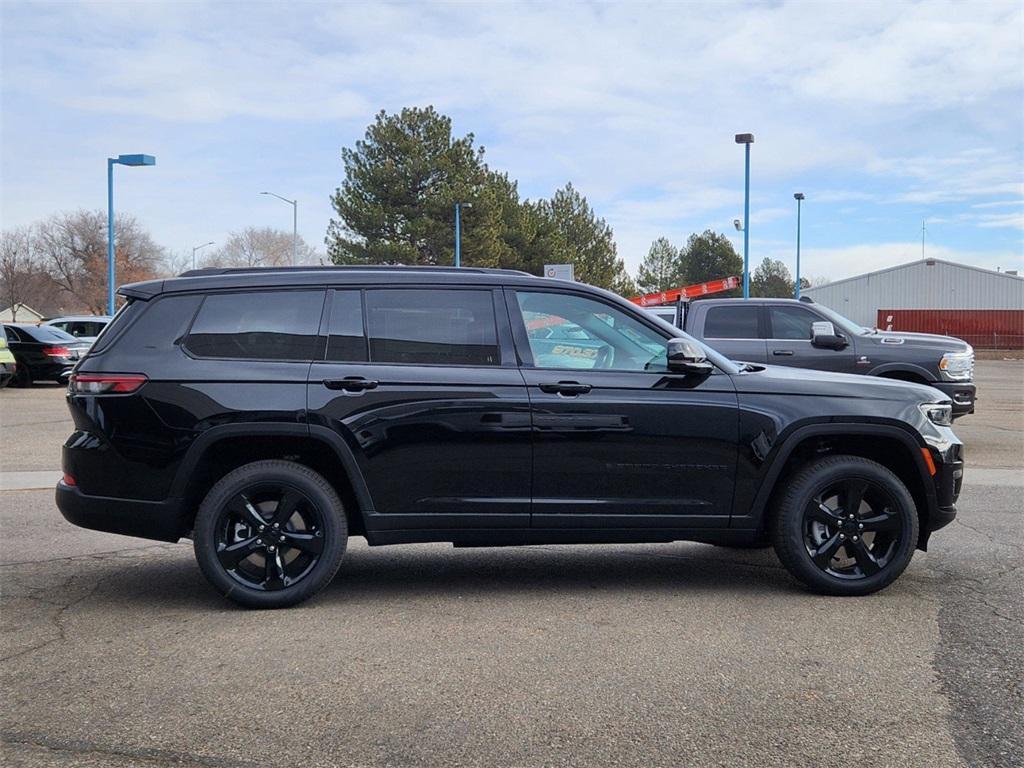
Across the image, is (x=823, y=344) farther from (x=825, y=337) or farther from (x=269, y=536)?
(x=269, y=536)

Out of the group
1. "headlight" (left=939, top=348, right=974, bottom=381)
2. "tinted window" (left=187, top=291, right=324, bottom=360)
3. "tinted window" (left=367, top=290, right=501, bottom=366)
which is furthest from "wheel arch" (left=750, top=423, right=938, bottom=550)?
"headlight" (left=939, top=348, right=974, bottom=381)

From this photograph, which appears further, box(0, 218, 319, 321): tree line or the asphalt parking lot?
box(0, 218, 319, 321): tree line

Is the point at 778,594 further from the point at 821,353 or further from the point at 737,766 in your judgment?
the point at 821,353

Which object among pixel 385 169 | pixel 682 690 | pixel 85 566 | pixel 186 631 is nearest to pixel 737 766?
pixel 682 690

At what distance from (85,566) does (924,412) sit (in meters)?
5.09

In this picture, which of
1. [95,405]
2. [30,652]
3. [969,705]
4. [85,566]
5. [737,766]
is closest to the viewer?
[737,766]

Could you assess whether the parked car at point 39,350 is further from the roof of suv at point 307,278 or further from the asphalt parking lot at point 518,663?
the roof of suv at point 307,278

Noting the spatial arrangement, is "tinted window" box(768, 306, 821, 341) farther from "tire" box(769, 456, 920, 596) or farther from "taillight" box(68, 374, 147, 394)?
"taillight" box(68, 374, 147, 394)

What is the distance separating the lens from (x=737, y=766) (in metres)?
3.46

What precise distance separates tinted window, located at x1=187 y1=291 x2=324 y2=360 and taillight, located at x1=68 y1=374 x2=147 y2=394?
0.32m

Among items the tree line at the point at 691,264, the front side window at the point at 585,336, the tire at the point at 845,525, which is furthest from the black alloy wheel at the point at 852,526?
the tree line at the point at 691,264

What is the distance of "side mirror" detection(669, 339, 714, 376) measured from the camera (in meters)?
5.40

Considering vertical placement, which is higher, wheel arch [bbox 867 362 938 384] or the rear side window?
the rear side window

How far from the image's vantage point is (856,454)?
5.85 meters
